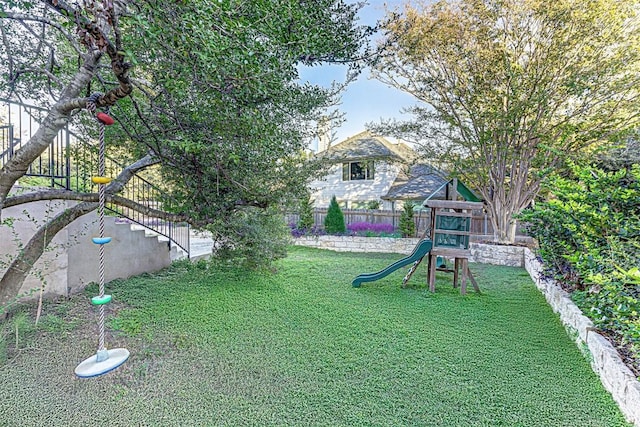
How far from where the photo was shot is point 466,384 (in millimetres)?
2658

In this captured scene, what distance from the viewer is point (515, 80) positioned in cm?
762

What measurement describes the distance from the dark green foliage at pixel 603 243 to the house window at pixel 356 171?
12.2 meters

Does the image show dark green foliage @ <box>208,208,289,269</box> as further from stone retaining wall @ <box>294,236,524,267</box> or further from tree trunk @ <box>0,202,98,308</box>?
stone retaining wall @ <box>294,236,524,267</box>

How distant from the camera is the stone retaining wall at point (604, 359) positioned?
7.07 ft

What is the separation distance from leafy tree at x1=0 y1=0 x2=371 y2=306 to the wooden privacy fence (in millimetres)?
7066

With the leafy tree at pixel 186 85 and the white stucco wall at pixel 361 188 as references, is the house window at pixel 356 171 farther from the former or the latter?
the leafy tree at pixel 186 85

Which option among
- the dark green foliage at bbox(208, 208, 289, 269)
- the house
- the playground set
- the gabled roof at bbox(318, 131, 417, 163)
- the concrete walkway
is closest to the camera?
the playground set

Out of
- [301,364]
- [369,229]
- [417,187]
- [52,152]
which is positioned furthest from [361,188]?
[301,364]

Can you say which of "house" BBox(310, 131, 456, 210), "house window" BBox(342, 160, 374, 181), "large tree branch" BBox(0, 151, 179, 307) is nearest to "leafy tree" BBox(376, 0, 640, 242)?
"house" BBox(310, 131, 456, 210)

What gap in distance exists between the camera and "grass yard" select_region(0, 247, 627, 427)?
2271 mm

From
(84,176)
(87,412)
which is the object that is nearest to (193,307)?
(87,412)

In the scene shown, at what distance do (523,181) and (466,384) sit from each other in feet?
26.8

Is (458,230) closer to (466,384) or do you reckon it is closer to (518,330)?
(518,330)

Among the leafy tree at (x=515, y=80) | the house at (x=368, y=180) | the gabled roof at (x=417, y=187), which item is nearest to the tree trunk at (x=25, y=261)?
the leafy tree at (x=515, y=80)
